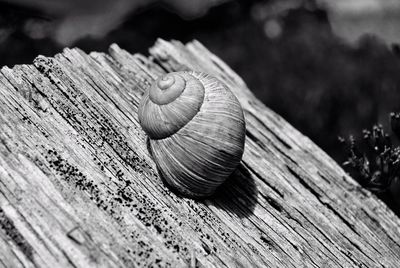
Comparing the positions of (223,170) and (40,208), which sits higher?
(40,208)

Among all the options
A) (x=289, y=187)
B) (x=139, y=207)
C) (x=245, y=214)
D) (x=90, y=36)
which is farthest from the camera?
(x=90, y=36)

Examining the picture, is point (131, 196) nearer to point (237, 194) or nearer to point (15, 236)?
point (15, 236)

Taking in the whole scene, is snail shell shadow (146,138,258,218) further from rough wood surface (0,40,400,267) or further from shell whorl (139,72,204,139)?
shell whorl (139,72,204,139)

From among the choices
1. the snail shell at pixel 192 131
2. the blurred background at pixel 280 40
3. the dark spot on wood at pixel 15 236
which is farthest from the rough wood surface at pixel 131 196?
the blurred background at pixel 280 40

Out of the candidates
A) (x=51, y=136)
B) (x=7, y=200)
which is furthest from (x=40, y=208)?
(x=51, y=136)

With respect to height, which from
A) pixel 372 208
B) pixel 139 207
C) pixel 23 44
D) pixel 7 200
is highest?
pixel 23 44

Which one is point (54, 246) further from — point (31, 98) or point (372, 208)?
point (372, 208)

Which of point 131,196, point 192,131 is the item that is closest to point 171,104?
point 192,131
